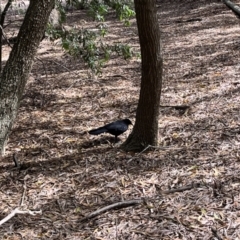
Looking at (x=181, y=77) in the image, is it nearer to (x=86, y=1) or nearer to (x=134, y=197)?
(x=86, y=1)

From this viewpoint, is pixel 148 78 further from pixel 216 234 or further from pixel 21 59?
pixel 216 234

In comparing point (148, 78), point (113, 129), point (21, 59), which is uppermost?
point (21, 59)

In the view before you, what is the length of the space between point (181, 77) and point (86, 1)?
254 cm

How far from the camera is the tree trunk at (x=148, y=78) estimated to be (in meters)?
4.43

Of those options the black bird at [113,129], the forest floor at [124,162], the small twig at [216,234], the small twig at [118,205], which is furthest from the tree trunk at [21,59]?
the small twig at [216,234]

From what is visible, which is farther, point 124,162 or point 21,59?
point 21,59

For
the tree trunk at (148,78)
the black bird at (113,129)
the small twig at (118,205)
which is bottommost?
the small twig at (118,205)

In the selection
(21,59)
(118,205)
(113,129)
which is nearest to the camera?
(118,205)

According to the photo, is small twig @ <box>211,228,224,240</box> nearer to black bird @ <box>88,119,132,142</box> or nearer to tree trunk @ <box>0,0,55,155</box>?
black bird @ <box>88,119,132,142</box>

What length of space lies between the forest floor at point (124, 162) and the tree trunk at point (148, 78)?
0.57 feet

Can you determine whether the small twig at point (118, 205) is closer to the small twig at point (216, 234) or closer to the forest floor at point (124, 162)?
the forest floor at point (124, 162)

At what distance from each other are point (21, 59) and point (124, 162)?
161 centimetres

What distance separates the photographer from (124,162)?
4.76 m

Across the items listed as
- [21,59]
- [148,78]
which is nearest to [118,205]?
[148,78]
